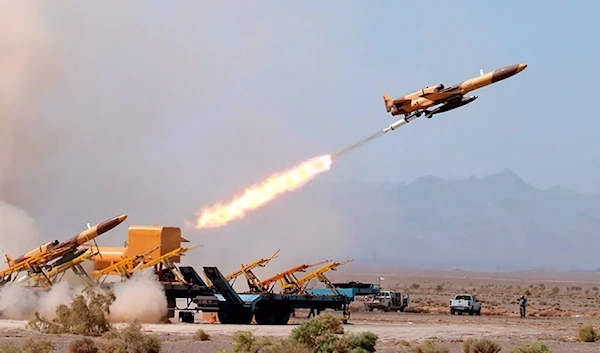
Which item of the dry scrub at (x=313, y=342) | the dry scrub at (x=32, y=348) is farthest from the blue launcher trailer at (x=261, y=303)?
the dry scrub at (x=32, y=348)

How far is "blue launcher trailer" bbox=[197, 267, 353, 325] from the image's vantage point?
35.1m

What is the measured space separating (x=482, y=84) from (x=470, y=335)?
9.29m

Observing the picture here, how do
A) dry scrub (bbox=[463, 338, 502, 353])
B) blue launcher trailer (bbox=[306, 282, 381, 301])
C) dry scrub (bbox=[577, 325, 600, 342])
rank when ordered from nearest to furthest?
1. dry scrub (bbox=[463, 338, 502, 353])
2. dry scrub (bbox=[577, 325, 600, 342])
3. blue launcher trailer (bbox=[306, 282, 381, 301])

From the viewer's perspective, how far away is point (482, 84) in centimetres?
3494

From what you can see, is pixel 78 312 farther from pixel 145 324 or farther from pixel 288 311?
pixel 288 311

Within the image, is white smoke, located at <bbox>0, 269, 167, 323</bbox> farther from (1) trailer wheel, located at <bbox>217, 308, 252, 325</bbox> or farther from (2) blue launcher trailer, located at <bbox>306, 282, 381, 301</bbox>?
(2) blue launcher trailer, located at <bbox>306, 282, 381, 301</bbox>

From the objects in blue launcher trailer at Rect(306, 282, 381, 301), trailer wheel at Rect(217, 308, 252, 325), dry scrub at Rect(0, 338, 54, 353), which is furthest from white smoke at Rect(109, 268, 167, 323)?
dry scrub at Rect(0, 338, 54, 353)

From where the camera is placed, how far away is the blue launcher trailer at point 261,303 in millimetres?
35125

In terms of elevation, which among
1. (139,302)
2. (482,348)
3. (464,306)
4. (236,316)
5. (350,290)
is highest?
(350,290)

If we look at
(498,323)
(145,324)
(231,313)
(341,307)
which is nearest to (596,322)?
(498,323)

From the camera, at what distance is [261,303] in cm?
3572

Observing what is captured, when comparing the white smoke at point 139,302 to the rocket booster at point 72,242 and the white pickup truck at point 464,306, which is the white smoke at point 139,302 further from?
the white pickup truck at point 464,306

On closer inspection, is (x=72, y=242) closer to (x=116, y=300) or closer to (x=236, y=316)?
(x=116, y=300)

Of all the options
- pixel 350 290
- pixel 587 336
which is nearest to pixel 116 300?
pixel 350 290
